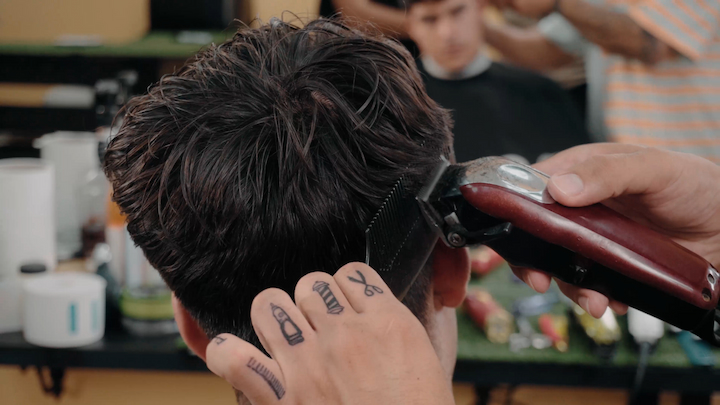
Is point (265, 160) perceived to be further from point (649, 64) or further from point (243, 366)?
A: point (649, 64)

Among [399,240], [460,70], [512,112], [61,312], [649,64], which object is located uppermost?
[399,240]

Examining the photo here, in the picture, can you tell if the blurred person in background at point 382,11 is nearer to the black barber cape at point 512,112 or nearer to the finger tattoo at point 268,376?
the black barber cape at point 512,112

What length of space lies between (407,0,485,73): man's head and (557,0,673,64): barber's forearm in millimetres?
282

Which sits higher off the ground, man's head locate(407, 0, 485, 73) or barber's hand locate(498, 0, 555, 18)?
barber's hand locate(498, 0, 555, 18)

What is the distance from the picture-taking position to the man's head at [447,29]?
1.93 meters

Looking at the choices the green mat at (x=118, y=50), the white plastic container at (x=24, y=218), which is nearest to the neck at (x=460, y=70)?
the green mat at (x=118, y=50)

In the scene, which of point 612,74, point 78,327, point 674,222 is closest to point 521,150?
point 612,74

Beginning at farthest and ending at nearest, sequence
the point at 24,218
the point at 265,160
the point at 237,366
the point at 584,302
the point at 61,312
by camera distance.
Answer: the point at 24,218, the point at 61,312, the point at 584,302, the point at 265,160, the point at 237,366

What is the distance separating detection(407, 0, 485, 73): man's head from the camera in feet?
6.32

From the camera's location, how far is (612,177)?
0.63m

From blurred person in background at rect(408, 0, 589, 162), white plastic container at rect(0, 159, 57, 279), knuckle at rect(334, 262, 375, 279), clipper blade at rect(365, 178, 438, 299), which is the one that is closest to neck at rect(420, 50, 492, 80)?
blurred person in background at rect(408, 0, 589, 162)

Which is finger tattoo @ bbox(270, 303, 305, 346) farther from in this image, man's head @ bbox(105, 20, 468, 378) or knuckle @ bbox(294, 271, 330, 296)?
man's head @ bbox(105, 20, 468, 378)

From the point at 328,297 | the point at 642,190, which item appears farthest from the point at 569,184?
the point at 328,297

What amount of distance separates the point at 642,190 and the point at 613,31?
4.49ft
